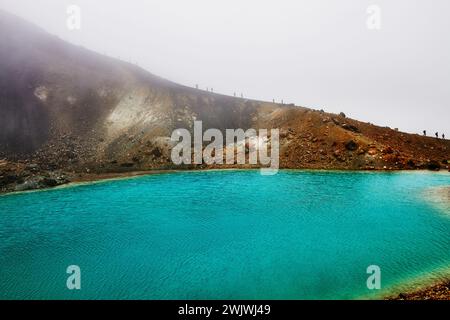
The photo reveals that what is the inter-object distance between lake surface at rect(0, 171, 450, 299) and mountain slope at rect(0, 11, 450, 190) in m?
14.9

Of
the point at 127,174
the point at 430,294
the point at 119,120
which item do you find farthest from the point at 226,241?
the point at 119,120

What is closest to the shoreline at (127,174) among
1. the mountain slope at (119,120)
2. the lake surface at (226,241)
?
the mountain slope at (119,120)

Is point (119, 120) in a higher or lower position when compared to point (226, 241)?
higher

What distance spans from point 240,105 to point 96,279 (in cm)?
6402

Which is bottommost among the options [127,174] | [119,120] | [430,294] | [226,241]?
[430,294]

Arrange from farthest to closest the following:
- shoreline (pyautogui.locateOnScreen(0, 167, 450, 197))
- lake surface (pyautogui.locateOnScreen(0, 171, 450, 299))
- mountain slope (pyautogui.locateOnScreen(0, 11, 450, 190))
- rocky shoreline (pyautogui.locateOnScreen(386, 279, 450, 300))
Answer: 1. mountain slope (pyautogui.locateOnScreen(0, 11, 450, 190))
2. shoreline (pyautogui.locateOnScreen(0, 167, 450, 197))
3. lake surface (pyautogui.locateOnScreen(0, 171, 450, 299))
4. rocky shoreline (pyautogui.locateOnScreen(386, 279, 450, 300))

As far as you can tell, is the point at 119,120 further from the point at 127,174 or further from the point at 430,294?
the point at 430,294

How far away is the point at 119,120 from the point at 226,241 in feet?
179

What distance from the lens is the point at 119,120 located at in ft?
234

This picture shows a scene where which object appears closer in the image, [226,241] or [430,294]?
[430,294]

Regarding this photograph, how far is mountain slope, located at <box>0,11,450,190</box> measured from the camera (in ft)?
188

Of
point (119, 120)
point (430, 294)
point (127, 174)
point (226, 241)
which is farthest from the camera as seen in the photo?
point (119, 120)

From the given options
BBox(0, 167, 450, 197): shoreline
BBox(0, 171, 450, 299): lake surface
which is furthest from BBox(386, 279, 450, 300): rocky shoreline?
BBox(0, 167, 450, 197): shoreline

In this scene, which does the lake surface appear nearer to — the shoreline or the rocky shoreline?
the rocky shoreline
